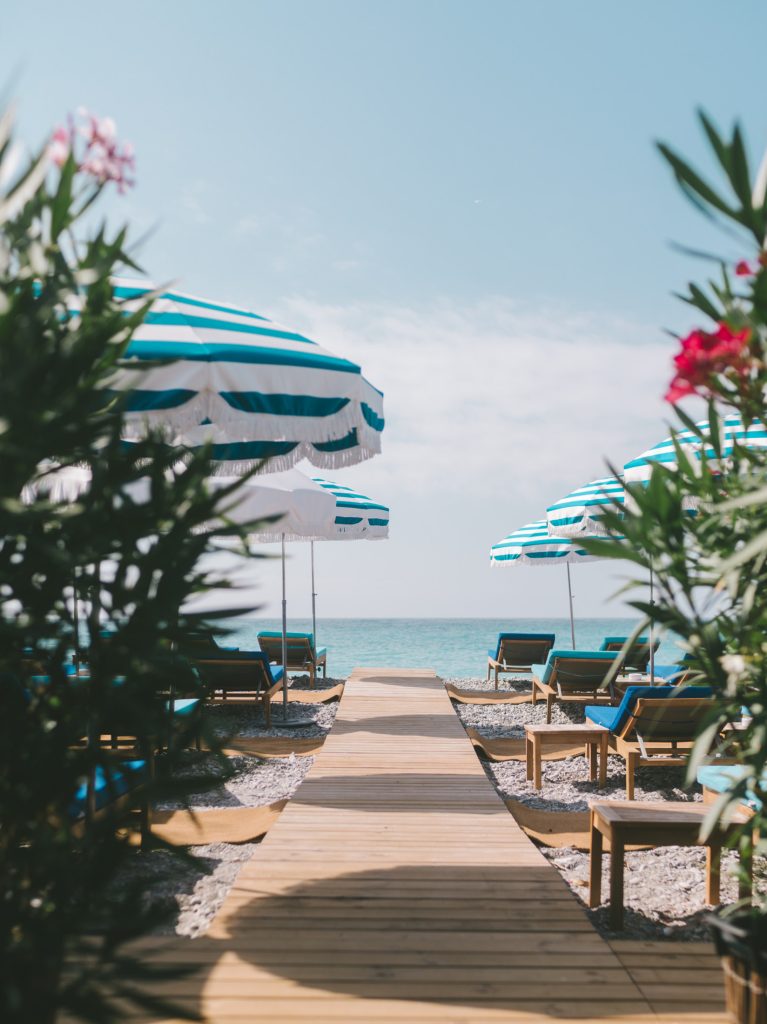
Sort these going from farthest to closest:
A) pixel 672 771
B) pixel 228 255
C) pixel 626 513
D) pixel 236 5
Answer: pixel 672 771 → pixel 228 255 → pixel 236 5 → pixel 626 513

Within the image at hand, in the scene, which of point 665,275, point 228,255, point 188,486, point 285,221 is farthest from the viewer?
point 285,221

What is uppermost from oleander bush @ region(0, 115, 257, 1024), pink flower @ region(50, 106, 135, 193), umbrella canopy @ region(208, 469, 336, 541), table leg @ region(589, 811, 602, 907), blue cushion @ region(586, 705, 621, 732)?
pink flower @ region(50, 106, 135, 193)

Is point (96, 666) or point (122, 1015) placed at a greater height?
point (96, 666)

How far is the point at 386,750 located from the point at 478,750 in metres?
1.10

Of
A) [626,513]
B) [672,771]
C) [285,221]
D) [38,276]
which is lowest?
[672,771]

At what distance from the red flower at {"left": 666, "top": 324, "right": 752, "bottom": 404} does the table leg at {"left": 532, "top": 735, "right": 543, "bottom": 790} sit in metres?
4.20

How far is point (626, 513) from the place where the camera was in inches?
76.7

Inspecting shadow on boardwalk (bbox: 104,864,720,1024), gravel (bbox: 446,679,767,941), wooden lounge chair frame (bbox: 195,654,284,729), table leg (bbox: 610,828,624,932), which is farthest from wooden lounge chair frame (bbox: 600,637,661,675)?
shadow on boardwalk (bbox: 104,864,720,1024)

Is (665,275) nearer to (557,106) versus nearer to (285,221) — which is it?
(557,106)

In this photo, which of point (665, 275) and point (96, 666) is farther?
point (665, 275)

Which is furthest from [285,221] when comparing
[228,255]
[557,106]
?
[557,106]

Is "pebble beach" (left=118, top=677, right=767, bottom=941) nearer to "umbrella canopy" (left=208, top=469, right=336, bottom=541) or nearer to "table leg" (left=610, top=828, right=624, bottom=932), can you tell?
"table leg" (left=610, top=828, right=624, bottom=932)

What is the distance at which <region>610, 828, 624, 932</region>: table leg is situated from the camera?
9.51 feet

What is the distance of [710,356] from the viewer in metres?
1.69
